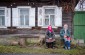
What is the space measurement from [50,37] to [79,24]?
4.42m

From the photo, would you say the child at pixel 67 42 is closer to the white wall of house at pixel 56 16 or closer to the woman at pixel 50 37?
the woman at pixel 50 37

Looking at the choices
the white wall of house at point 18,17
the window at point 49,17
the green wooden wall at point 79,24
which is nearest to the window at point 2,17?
the white wall of house at point 18,17

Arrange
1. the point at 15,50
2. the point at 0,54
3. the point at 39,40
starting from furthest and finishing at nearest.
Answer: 1. the point at 39,40
2. the point at 15,50
3. the point at 0,54

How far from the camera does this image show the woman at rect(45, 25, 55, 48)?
1573cm

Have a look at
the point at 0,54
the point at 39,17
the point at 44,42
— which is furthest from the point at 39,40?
the point at 0,54

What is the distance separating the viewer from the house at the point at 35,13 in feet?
56.2

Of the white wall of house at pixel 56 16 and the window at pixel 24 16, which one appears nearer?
the white wall of house at pixel 56 16

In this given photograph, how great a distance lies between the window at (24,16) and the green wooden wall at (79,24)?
3.92 m

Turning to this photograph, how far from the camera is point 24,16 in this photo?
56.9 feet

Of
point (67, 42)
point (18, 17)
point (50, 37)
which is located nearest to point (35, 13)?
point (18, 17)

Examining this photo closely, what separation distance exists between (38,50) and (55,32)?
2.81 metres

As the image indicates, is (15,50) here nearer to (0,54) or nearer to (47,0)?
(0,54)

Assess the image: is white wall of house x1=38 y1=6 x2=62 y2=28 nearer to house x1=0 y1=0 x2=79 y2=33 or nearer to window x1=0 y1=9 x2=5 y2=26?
house x1=0 y1=0 x2=79 y2=33

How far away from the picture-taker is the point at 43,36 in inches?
660
